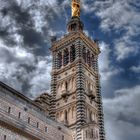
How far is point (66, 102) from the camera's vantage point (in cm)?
5059

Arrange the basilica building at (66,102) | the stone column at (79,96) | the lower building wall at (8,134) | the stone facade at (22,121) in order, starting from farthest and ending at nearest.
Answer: the stone column at (79,96) → the basilica building at (66,102) → the stone facade at (22,121) → the lower building wall at (8,134)

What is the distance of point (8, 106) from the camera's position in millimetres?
37688

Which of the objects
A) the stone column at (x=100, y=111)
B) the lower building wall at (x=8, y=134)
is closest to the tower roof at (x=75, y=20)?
the stone column at (x=100, y=111)

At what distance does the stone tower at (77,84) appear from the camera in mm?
47184

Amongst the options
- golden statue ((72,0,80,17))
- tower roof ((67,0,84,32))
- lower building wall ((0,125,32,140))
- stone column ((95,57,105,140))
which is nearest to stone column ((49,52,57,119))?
tower roof ((67,0,84,32))

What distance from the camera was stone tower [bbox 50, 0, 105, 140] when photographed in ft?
155

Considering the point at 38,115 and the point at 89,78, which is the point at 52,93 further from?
the point at 38,115

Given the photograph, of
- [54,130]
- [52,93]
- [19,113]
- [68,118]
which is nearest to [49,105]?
[52,93]

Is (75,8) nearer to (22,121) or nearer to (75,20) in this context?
(75,20)

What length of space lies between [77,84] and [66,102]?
118 inches

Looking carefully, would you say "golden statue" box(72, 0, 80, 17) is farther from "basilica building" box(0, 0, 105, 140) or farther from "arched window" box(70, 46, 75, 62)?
"arched window" box(70, 46, 75, 62)

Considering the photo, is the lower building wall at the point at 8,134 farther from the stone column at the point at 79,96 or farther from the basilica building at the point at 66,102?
the stone column at the point at 79,96

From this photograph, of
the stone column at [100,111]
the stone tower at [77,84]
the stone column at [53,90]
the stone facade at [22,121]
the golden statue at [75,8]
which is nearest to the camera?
the stone facade at [22,121]

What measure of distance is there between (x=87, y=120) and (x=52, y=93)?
7.68m
